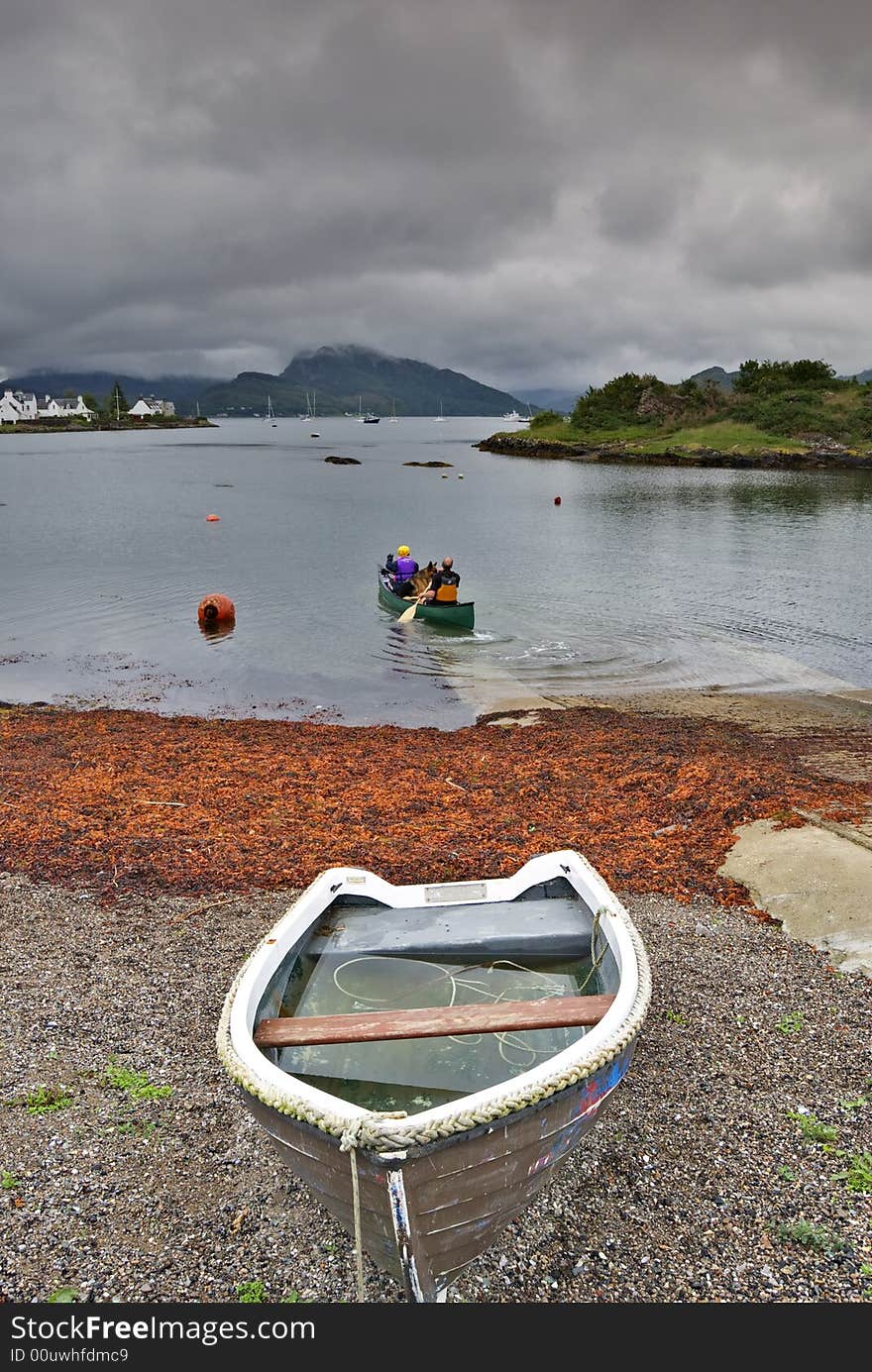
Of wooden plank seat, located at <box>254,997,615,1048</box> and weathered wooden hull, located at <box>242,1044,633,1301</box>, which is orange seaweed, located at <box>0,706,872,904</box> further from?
weathered wooden hull, located at <box>242,1044,633,1301</box>

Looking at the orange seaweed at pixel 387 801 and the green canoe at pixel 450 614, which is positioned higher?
the green canoe at pixel 450 614

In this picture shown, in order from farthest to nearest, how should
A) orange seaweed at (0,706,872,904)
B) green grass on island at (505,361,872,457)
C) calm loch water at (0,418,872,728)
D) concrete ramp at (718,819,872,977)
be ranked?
green grass on island at (505,361,872,457), calm loch water at (0,418,872,728), orange seaweed at (0,706,872,904), concrete ramp at (718,819,872,977)

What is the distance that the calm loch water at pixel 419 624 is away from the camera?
75.2ft

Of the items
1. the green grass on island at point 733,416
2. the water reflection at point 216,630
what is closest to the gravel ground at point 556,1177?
the water reflection at point 216,630

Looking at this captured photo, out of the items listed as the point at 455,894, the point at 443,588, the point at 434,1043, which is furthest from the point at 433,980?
the point at 443,588

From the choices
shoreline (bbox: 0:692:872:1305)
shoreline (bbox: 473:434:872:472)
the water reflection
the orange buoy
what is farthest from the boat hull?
shoreline (bbox: 473:434:872:472)

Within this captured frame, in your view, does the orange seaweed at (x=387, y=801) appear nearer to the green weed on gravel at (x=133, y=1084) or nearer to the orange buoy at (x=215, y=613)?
the green weed on gravel at (x=133, y=1084)

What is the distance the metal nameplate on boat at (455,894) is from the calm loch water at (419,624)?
11.6m

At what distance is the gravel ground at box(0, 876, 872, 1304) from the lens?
5012mm

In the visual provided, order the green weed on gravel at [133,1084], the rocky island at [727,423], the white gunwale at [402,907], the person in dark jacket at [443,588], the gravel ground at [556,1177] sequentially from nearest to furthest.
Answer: the white gunwale at [402,907] → the gravel ground at [556,1177] → the green weed on gravel at [133,1084] → the person in dark jacket at [443,588] → the rocky island at [727,423]

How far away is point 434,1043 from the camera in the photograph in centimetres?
611

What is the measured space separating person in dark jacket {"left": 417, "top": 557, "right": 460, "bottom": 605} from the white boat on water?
20.3m

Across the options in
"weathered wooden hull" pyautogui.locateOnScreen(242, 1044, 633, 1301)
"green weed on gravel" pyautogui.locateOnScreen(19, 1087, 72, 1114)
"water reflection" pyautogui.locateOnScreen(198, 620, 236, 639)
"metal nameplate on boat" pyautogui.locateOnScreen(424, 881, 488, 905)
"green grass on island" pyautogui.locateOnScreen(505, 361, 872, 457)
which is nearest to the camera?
"weathered wooden hull" pyautogui.locateOnScreen(242, 1044, 633, 1301)

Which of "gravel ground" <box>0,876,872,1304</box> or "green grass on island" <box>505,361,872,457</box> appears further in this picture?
"green grass on island" <box>505,361,872,457</box>
